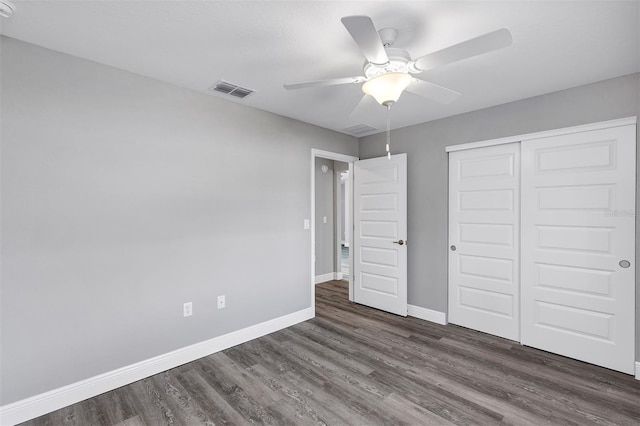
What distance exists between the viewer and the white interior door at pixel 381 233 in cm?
389

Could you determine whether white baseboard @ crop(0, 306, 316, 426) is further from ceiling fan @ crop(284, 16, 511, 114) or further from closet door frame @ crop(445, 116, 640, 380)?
closet door frame @ crop(445, 116, 640, 380)

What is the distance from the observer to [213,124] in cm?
295

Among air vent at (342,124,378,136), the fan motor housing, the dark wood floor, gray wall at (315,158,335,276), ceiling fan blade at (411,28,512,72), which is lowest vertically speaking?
the dark wood floor

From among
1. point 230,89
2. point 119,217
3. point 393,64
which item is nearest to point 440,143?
point 393,64

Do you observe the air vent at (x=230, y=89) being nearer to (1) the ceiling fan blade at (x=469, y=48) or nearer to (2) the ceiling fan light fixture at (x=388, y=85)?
(2) the ceiling fan light fixture at (x=388, y=85)

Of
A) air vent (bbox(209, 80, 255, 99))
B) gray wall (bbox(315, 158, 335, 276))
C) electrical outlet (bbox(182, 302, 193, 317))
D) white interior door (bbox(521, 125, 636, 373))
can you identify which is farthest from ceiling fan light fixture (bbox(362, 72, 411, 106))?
gray wall (bbox(315, 158, 335, 276))

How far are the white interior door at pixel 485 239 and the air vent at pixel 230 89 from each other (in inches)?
95.4

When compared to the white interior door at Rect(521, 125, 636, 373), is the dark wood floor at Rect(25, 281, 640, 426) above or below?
below

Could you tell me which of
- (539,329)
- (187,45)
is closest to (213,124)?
(187,45)

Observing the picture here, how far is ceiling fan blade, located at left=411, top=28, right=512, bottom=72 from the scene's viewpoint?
1.35 m

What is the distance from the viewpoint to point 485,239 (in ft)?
10.9

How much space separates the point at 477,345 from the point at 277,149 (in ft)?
9.80

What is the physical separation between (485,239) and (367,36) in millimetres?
2735

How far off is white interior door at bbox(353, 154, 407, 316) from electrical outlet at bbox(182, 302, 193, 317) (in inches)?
93.7
